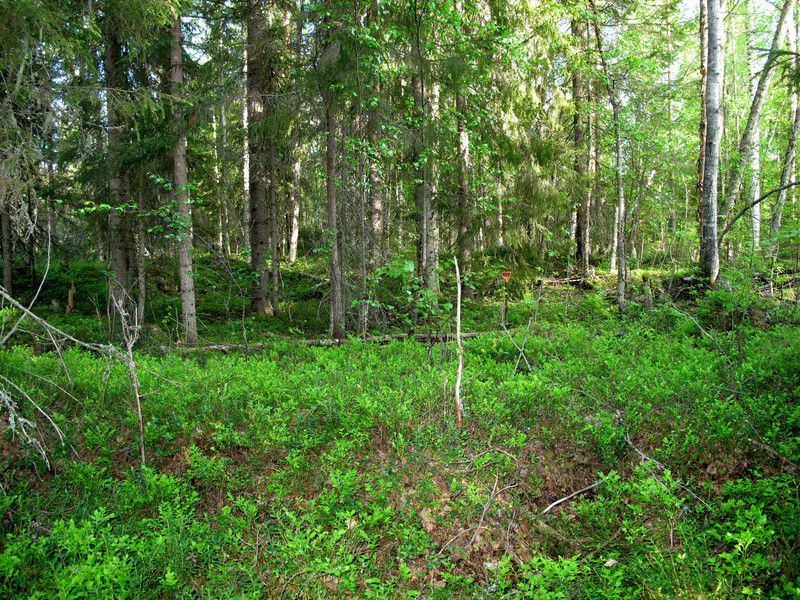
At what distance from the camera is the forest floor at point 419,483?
3.15 m

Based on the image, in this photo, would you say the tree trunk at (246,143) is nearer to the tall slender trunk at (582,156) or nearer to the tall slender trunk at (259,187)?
the tall slender trunk at (259,187)

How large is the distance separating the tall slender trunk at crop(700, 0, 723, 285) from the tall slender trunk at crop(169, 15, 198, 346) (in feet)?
36.2

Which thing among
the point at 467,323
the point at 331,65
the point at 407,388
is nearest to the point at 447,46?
the point at 331,65

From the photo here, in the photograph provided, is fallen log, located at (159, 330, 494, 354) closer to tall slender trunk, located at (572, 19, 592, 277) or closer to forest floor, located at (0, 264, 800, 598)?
forest floor, located at (0, 264, 800, 598)

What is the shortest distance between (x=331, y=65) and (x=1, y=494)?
8.23 m

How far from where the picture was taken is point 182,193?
9.84 metres

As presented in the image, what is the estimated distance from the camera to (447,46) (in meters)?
9.71

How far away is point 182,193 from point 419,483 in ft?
28.1

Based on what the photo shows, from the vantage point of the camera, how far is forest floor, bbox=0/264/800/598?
10.3 ft

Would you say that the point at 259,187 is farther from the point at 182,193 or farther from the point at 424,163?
the point at 424,163

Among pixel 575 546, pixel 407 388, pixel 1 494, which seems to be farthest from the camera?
pixel 407 388

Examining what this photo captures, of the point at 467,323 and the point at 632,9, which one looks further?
the point at 632,9

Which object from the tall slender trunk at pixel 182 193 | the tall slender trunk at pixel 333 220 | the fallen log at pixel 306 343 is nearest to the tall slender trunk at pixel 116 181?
the tall slender trunk at pixel 182 193

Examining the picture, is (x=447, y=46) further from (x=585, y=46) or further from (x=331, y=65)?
(x=585, y=46)
